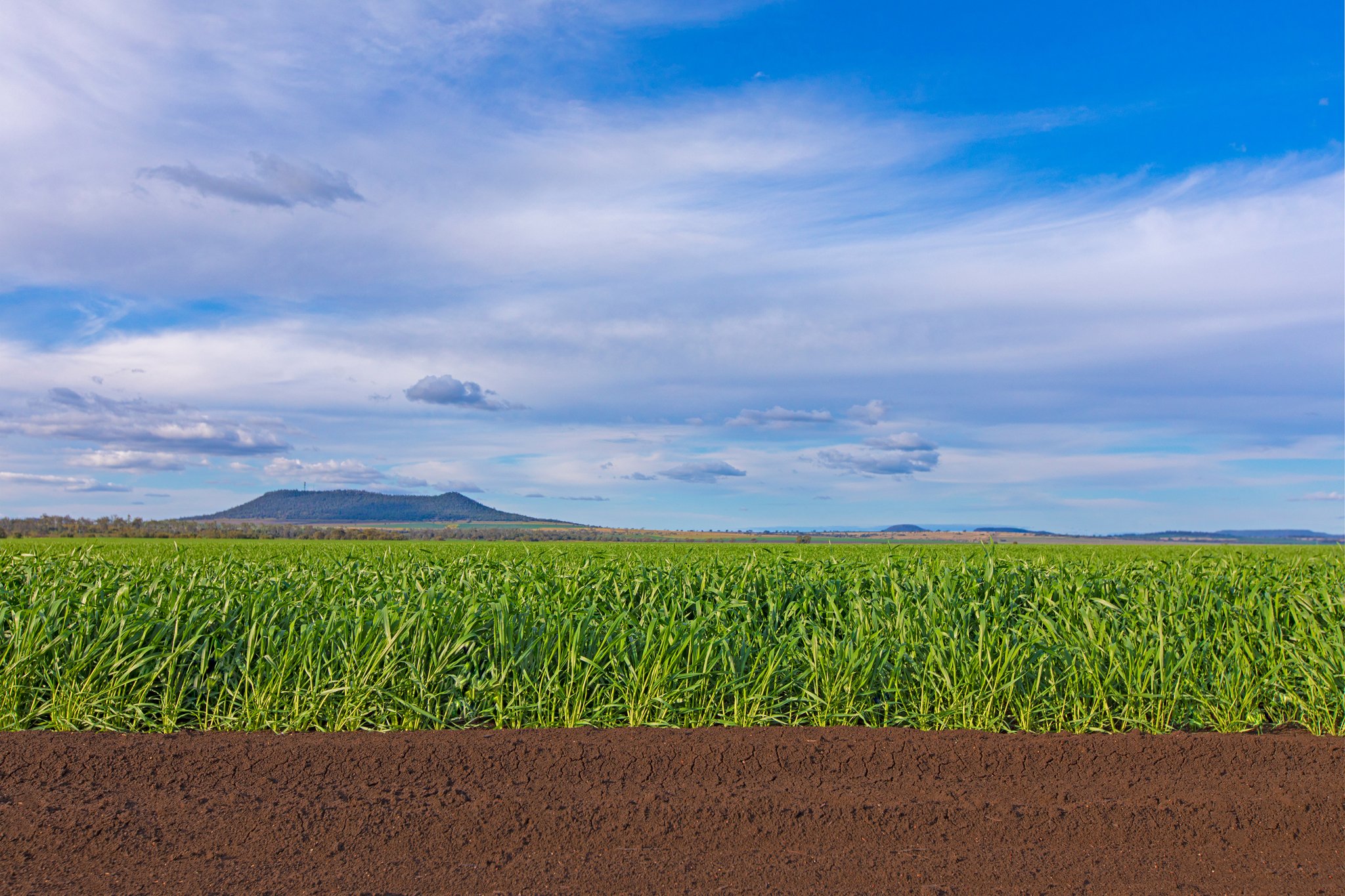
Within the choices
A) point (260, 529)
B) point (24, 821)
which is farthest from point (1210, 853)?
point (260, 529)

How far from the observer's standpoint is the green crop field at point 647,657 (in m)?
5.70

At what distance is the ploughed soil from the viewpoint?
4031 mm

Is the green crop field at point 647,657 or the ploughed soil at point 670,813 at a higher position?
the green crop field at point 647,657

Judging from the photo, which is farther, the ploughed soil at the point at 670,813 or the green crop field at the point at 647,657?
the green crop field at the point at 647,657

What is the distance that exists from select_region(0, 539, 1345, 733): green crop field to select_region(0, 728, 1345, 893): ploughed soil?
1.35 feet

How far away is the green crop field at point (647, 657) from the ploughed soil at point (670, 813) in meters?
0.41

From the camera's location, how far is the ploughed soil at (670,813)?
4031mm

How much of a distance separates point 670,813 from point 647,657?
1380 millimetres

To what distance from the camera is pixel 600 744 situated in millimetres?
5129

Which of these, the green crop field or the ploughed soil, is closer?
the ploughed soil

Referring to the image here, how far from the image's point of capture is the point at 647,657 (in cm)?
578

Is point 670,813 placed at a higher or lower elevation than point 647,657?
lower

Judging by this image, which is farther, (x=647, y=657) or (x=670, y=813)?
(x=647, y=657)

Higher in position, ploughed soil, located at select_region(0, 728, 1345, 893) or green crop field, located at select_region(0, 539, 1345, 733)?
green crop field, located at select_region(0, 539, 1345, 733)
